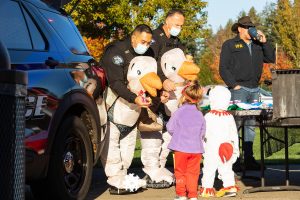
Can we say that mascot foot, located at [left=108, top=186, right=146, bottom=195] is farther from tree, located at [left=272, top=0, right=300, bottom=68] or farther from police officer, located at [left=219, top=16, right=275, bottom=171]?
tree, located at [left=272, top=0, right=300, bottom=68]

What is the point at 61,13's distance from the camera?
688 cm

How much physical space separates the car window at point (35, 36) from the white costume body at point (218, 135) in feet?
6.87

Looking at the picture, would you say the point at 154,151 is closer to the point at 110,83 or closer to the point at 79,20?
the point at 110,83

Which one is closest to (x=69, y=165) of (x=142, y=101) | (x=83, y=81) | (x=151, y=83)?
(x=83, y=81)

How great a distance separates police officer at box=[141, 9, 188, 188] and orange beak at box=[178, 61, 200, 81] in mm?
184

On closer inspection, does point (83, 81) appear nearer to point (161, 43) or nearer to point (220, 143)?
point (220, 143)

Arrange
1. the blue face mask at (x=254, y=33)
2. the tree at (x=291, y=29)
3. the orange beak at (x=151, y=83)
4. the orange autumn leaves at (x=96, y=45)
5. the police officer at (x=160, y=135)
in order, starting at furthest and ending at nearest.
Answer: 1. the tree at (x=291, y=29)
2. the orange autumn leaves at (x=96, y=45)
3. the blue face mask at (x=254, y=33)
4. the police officer at (x=160, y=135)
5. the orange beak at (x=151, y=83)

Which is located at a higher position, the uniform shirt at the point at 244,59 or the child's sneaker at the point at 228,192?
the uniform shirt at the point at 244,59

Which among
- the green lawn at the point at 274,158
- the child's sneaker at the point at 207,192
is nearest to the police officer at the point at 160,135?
the child's sneaker at the point at 207,192

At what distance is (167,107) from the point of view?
8055mm

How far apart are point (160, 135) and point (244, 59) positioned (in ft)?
5.41

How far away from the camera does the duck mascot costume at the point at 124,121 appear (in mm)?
7492

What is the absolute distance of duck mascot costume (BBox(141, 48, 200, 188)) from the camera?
799 cm

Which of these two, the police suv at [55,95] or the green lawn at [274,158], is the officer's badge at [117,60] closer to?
the police suv at [55,95]
